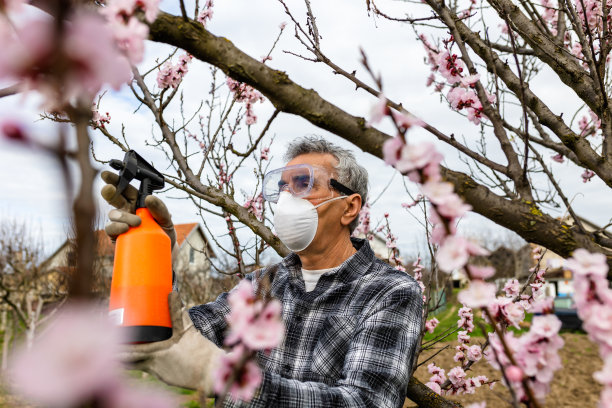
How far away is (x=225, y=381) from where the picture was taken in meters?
0.64

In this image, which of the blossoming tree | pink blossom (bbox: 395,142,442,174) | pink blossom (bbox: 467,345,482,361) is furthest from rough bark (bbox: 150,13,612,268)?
pink blossom (bbox: 467,345,482,361)

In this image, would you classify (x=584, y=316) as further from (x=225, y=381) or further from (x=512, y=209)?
(x=225, y=381)

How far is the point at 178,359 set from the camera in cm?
143

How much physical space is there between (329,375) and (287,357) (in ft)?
0.92

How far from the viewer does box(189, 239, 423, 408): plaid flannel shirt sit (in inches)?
65.7

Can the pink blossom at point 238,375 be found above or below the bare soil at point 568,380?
above

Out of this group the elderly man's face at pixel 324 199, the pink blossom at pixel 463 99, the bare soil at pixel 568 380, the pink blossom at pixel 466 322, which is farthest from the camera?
the bare soil at pixel 568 380

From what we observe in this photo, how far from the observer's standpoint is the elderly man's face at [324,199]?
9.12ft

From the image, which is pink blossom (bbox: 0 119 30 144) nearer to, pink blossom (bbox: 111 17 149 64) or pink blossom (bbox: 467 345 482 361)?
pink blossom (bbox: 111 17 149 64)

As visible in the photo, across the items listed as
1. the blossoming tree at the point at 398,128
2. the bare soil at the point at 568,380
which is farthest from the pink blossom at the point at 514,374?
the bare soil at the point at 568,380

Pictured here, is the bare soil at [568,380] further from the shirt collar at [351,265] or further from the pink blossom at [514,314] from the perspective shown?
the pink blossom at [514,314]

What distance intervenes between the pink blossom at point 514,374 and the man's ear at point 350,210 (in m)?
2.13

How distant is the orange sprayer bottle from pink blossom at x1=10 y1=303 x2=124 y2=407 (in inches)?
49.7

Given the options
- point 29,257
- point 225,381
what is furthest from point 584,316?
point 29,257
